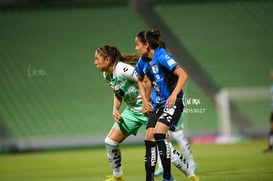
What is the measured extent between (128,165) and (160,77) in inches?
196

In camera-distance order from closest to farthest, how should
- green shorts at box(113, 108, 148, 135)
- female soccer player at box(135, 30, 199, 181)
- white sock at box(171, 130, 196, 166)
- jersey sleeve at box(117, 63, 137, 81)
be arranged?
female soccer player at box(135, 30, 199, 181), jersey sleeve at box(117, 63, 137, 81), green shorts at box(113, 108, 148, 135), white sock at box(171, 130, 196, 166)

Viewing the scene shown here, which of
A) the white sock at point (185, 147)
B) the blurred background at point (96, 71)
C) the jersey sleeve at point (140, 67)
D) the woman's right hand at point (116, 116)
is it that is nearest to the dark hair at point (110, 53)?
the jersey sleeve at point (140, 67)

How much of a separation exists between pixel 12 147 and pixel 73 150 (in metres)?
1.57

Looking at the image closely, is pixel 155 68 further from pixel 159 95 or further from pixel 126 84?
pixel 126 84

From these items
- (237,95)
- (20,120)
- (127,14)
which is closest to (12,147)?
(20,120)

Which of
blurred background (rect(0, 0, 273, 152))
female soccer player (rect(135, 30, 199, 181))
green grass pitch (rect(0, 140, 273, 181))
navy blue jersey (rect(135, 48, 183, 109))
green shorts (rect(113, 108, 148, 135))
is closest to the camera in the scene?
female soccer player (rect(135, 30, 199, 181))

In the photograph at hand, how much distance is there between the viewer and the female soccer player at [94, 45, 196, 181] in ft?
26.1

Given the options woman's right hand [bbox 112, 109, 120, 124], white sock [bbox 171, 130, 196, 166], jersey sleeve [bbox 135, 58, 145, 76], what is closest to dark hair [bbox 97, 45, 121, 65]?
jersey sleeve [bbox 135, 58, 145, 76]

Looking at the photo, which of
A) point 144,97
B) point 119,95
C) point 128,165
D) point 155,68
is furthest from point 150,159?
point 128,165

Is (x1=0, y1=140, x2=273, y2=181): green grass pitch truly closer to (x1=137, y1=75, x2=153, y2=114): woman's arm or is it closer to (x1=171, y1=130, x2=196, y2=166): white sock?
(x1=171, y1=130, x2=196, y2=166): white sock

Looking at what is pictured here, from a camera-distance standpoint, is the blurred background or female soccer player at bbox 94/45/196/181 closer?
female soccer player at bbox 94/45/196/181

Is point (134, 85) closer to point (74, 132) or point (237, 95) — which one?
point (74, 132)

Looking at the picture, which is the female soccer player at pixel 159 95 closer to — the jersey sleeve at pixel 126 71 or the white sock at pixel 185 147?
the jersey sleeve at pixel 126 71

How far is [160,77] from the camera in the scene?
730 centimetres
